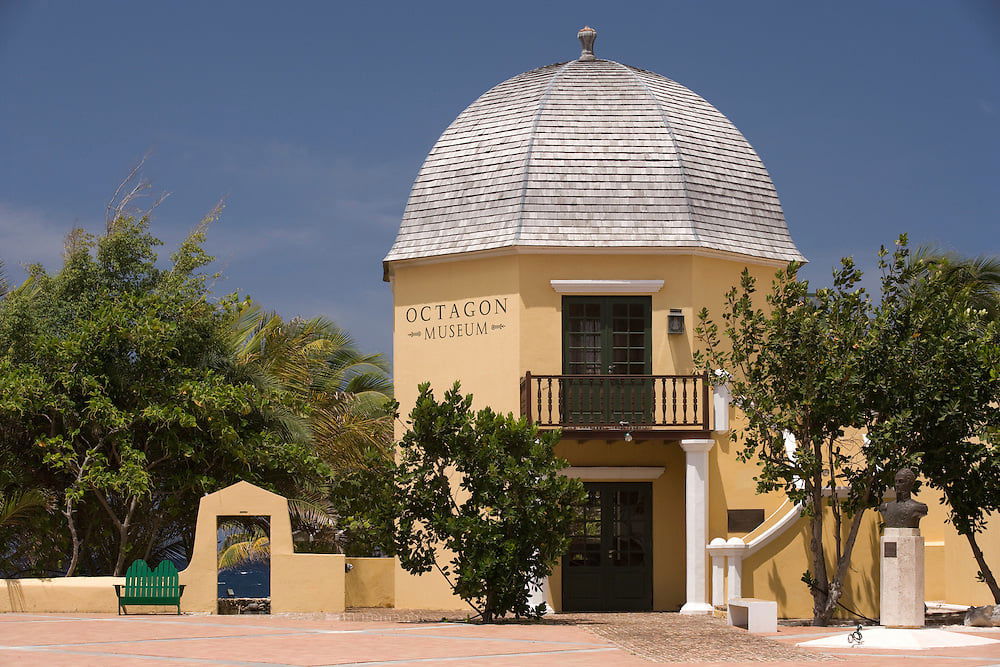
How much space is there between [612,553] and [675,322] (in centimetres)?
389

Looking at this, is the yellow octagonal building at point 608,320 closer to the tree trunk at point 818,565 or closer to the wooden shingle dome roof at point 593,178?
the wooden shingle dome roof at point 593,178

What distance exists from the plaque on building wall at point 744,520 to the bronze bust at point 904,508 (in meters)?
4.74

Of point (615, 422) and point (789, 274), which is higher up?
point (789, 274)

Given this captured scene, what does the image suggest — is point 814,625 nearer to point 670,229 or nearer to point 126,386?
point 670,229

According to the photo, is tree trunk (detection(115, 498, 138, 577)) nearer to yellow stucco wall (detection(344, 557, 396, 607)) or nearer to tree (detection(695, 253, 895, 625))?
yellow stucco wall (detection(344, 557, 396, 607))

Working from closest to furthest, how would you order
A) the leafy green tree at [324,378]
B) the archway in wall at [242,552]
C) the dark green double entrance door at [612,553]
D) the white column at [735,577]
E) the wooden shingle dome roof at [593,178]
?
the white column at [735,577]
the archway in wall at [242,552]
the dark green double entrance door at [612,553]
the wooden shingle dome roof at [593,178]
the leafy green tree at [324,378]

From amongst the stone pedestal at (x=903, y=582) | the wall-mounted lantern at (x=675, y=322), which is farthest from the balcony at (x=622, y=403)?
the stone pedestal at (x=903, y=582)

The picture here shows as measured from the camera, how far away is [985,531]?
20.5m

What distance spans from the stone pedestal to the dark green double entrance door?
5.79m

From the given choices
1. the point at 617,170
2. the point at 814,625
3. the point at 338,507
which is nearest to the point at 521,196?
the point at 617,170

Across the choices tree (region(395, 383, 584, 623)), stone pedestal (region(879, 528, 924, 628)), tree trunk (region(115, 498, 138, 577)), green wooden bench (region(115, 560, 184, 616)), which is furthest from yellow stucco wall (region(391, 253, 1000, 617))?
stone pedestal (region(879, 528, 924, 628))

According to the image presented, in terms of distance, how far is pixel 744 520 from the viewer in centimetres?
2159

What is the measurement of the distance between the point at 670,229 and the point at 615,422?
3.28 meters

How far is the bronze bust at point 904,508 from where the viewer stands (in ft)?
54.4
